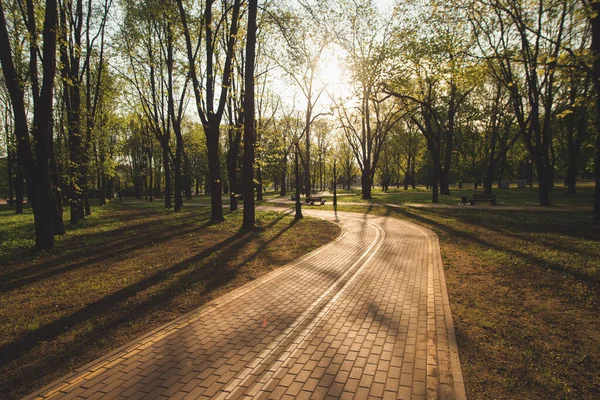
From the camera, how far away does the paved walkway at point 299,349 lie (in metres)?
3.37

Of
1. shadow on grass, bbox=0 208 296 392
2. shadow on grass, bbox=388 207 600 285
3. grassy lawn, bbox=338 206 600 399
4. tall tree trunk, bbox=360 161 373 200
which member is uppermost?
tall tree trunk, bbox=360 161 373 200

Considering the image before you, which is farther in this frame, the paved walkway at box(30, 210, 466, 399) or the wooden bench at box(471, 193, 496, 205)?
the wooden bench at box(471, 193, 496, 205)

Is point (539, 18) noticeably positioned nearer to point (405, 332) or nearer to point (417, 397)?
point (405, 332)

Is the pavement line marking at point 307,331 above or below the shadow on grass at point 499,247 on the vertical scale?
below

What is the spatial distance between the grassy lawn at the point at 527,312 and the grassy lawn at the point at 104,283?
4.48 metres

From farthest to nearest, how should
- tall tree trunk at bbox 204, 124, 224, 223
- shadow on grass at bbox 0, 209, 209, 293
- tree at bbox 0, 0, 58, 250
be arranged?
tall tree trunk at bbox 204, 124, 224, 223, tree at bbox 0, 0, 58, 250, shadow on grass at bbox 0, 209, 209, 293

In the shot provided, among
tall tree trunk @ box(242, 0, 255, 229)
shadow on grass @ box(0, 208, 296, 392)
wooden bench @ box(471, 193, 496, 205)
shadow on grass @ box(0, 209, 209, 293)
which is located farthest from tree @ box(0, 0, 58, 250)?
wooden bench @ box(471, 193, 496, 205)

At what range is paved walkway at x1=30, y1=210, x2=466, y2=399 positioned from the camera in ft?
11.0

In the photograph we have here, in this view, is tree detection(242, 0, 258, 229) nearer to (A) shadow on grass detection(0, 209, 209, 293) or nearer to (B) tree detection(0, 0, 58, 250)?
(A) shadow on grass detection(0, 209, 209, 293)

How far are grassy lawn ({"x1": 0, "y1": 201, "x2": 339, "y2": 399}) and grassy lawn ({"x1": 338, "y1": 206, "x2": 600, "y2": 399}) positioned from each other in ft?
14.7

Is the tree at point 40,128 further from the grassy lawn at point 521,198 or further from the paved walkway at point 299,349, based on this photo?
the grassy lawn at point 521,198

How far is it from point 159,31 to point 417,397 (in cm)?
2519

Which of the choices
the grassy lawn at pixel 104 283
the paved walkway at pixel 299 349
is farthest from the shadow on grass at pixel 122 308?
the paved walkway at pixel 299 349

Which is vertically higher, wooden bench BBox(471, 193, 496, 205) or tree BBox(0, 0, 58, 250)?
tree BBox(0, 0, 58, 250)
